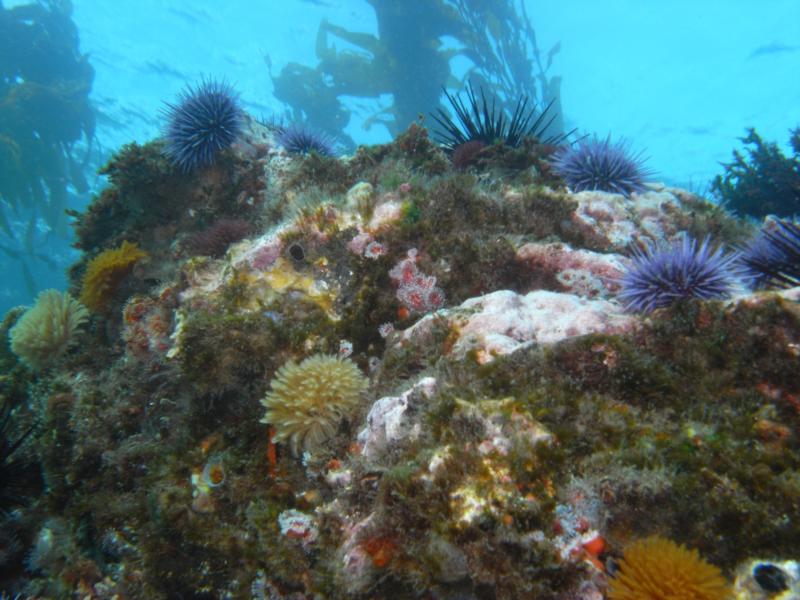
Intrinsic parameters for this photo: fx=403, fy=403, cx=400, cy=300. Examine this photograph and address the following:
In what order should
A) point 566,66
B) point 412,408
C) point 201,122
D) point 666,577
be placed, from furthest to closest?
point 566,66, point 201,122, point 412,408, point 666,577

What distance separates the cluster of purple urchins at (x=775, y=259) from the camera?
126 inches

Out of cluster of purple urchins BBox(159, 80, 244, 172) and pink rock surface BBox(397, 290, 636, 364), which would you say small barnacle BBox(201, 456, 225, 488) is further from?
cluster of purple urchins BBox(159, 80, 244, 172)

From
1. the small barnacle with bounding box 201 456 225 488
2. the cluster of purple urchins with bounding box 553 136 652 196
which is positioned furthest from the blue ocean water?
the small barnacle with bounding box 201 456 225 488

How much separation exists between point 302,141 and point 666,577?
25.5 feet

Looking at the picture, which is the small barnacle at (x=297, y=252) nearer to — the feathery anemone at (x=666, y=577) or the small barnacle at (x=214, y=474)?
the small barnacle at (x=214, y=474)

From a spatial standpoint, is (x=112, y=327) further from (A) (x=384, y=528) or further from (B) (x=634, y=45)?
(B) (x=634, y=45)

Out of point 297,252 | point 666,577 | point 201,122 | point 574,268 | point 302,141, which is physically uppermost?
point 302,141

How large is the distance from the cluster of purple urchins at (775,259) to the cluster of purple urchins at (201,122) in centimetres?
714

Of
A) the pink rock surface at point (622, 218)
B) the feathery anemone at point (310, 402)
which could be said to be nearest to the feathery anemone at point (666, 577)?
the feathery anemone at point (310, 402)

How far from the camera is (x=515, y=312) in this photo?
347cm

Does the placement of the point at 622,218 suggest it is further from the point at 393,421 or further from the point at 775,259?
the point at 393,421

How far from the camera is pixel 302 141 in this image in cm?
756

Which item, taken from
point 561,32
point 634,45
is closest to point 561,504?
point 561,32

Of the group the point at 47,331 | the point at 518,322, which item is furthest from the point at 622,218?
the point at 47,331
